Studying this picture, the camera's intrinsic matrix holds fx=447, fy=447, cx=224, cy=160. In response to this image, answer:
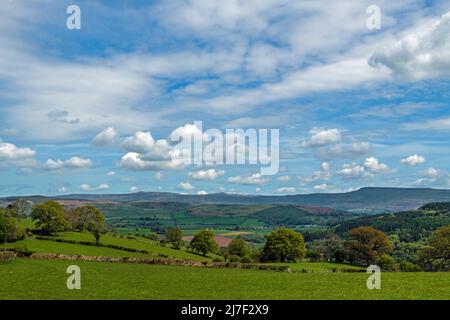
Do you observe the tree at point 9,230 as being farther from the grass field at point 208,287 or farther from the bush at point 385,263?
the bush at point 385,263

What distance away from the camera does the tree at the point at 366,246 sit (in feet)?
324

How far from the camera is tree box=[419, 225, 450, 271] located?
285 feet

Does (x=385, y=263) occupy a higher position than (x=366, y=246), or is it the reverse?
(x=366, y=246)

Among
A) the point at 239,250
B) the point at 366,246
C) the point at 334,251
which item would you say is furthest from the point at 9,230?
the point at 366,246

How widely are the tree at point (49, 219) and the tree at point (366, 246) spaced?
208 feet

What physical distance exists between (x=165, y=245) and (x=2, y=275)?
237 ft

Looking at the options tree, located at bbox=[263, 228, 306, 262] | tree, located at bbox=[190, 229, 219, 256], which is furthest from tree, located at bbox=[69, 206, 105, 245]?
tree, located at bbox=[263, 228, 306, 262]

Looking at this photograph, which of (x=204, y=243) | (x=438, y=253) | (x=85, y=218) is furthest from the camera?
(x=85, y=218)

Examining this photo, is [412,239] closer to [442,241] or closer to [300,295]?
[442,241]

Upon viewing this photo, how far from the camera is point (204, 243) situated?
107 m

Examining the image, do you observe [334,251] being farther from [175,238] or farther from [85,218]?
[85,218]

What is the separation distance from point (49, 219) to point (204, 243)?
3541 cm

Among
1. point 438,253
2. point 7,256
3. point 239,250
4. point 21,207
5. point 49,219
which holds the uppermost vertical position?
point 21,207

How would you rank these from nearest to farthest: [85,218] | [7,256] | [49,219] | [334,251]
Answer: [7,256] → [49,219] → [334,251] → [85,218]
